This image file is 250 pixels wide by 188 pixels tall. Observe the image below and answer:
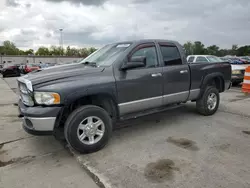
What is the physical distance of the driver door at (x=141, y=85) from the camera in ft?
12.5

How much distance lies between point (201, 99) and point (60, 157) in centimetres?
373

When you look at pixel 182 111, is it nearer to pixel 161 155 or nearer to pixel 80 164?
pixel 161 155

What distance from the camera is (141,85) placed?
13.2 feet

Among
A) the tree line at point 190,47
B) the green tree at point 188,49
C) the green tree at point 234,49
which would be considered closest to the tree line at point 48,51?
the tree line at point 190,47

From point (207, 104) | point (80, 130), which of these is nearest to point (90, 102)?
point (80, 130)

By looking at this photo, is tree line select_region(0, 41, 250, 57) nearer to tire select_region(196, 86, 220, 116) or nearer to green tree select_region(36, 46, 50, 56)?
green tree select_region(36, 46, 50, 56)

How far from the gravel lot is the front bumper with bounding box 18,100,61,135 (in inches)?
23.3

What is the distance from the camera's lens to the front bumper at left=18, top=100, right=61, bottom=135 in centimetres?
309

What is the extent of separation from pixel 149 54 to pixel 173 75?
2.36 ft

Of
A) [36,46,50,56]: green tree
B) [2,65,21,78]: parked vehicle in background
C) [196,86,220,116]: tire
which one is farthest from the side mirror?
[36,46,50,56]: green tree

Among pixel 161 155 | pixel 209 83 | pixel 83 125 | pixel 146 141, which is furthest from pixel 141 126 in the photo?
pixel 209 83

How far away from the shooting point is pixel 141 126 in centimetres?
486

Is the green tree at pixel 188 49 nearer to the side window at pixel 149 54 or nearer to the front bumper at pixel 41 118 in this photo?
the side window at pixel 149 54

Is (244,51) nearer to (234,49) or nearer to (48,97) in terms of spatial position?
(234,49)
